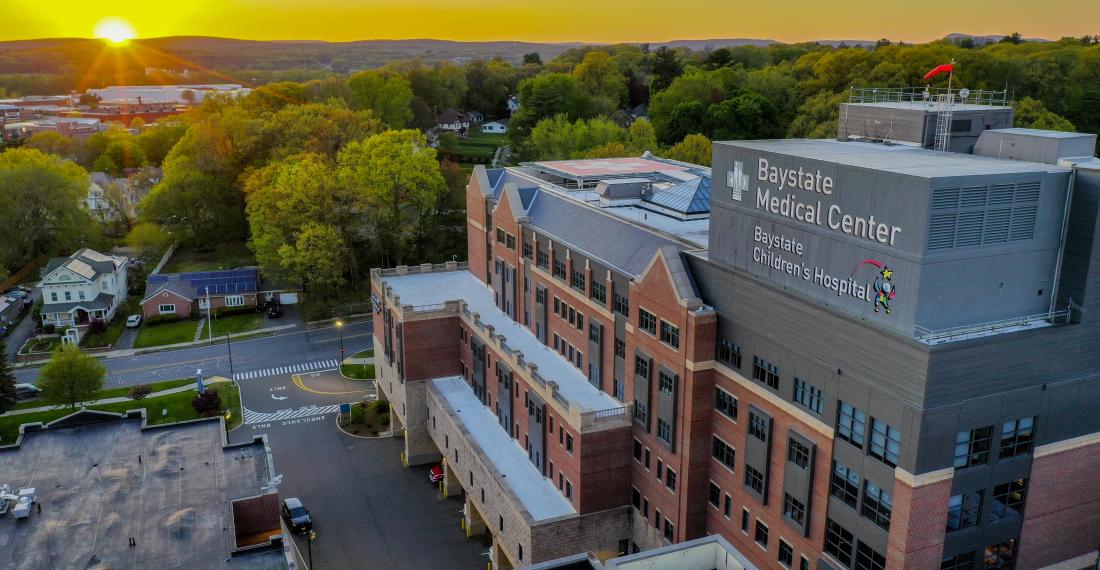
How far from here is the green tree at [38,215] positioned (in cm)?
11944

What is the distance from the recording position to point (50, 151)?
186m

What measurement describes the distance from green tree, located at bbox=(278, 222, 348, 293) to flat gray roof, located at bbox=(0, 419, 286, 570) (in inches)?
1513

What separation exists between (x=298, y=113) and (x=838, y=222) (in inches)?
4389

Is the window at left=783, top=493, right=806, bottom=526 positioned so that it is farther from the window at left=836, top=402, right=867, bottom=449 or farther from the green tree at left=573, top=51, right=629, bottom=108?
the green tree at left=573, top=51, right=629, bottom=108

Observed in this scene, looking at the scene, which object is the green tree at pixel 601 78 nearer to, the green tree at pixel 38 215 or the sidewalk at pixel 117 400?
the green tree at pixel 38 215

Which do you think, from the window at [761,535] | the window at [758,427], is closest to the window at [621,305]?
the window at [758,427]

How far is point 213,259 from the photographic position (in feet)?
411

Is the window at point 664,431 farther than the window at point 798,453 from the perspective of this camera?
Yes

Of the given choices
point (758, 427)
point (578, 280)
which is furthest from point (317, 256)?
point (758, 427)

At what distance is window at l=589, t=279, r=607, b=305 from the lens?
51.3 metres

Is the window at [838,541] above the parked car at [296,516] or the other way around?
above

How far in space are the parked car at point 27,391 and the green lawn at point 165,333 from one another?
43.6ft

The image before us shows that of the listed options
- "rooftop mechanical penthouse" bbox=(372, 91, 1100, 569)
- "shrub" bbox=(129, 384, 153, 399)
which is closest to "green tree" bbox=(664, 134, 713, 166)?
"rooftop mechanical penthouse" bbox=(372, 91, 1100, 569)

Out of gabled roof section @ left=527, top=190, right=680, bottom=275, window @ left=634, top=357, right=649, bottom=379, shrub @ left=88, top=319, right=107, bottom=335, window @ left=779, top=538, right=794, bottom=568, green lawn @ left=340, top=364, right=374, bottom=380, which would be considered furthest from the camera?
shrub @ left=88, top=319, right=107, bottom=335
